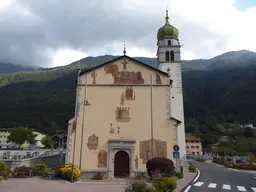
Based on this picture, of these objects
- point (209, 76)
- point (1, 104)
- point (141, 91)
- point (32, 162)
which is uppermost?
point (209, 76)

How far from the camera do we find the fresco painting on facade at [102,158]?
66.8 ft

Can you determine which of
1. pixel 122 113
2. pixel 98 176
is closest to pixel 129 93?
pixel 122 113

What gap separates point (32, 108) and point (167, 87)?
126 m

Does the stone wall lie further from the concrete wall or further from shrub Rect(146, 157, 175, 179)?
shrub Rect(146, 157, 175, 179)

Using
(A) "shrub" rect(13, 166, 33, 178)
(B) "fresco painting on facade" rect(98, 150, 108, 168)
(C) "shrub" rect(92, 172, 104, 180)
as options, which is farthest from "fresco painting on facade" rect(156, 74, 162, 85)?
(A) "shrub" rect(13, 166, 33, 178)

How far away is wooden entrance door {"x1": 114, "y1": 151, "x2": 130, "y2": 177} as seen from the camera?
2075 cm

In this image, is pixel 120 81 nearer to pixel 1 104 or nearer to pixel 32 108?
pixel 32 108

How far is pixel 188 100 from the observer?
165m

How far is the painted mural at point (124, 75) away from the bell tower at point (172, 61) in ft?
22.6

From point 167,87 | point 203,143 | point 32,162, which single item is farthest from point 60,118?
point 167,87

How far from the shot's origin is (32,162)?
2486 cm

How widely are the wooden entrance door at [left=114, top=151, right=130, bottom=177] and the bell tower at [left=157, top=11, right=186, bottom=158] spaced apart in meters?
8.65

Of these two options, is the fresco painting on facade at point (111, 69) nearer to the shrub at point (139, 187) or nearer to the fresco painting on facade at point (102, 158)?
the fresco painting on facade at point (102, 158)

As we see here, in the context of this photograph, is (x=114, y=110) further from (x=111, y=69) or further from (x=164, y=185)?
(x=164, y=185)
